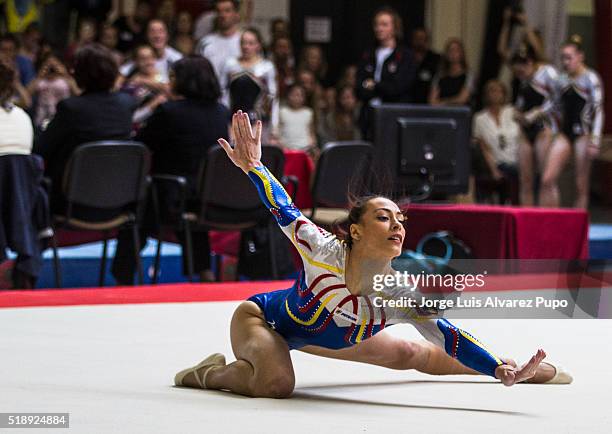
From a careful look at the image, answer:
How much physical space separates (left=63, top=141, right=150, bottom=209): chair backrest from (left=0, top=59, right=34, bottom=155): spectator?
8.5 inches

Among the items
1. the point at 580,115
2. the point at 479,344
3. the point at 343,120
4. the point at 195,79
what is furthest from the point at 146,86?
the point at 479,344

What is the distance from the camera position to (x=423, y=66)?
9.74m

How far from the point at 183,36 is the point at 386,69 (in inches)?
77.8

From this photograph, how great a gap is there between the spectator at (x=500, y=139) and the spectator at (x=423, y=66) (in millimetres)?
547

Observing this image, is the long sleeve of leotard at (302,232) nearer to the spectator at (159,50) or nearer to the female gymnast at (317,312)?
the female gymnast at (317,312)

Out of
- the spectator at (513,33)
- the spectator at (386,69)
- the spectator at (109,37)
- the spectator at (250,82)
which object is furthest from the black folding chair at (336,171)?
the spectator at (513,33)

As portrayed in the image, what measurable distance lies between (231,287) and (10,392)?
5.87ft

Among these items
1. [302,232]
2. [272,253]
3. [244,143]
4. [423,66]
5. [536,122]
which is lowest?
[272,253]

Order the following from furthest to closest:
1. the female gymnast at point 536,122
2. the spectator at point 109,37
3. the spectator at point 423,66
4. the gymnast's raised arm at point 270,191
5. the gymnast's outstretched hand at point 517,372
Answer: the spectator at point 423,66 → the spectator at point 109,37 → the female gymnast at point 536,122 → the gymnast's raised arm at point 270,191 → the gymnast's outstretched hand at point 517,372

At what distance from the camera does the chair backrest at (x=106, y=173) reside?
5.03 metres

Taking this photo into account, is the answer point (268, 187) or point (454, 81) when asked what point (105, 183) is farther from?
point (454, 81)

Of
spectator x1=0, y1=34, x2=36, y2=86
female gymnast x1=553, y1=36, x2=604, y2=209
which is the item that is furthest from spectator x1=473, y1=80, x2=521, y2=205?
spectator x1=0, y1=34, x2=36, y2=86

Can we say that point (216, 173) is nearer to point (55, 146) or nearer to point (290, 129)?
point (55, 146)

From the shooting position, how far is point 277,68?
9070 millimetres
